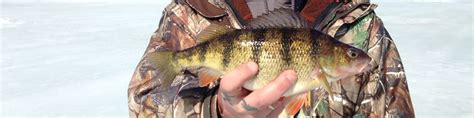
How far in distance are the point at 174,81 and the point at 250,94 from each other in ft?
1.93

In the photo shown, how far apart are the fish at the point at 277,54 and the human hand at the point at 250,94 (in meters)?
0.02

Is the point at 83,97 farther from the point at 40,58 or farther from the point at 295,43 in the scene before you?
the point at 295,43

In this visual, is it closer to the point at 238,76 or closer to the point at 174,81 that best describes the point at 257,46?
the point at 238,76

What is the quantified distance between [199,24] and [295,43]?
68cm

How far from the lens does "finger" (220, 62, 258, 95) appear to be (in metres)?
1.17

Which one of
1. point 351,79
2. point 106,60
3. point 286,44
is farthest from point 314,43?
point 106,60

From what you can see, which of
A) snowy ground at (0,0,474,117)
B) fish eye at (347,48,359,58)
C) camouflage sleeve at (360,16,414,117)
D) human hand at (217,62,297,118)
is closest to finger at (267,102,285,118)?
human hand at (217,62,297,118)

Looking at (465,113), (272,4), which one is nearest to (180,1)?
(272,4)

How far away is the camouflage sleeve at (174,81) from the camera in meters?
1.76

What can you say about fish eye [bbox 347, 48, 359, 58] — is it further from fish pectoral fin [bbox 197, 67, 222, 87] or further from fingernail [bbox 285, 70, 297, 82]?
fish pectoral fin [bbox 197, 67, 222, 87]

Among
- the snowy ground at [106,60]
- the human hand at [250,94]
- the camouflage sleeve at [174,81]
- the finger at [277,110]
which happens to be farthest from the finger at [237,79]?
the snowy ground at [106,60]

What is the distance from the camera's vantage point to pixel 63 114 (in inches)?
152

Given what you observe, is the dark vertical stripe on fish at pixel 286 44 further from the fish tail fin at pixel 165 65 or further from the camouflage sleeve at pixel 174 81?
the camouflage sleeve at pixel 174 81

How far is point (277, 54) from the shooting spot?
121 cm
